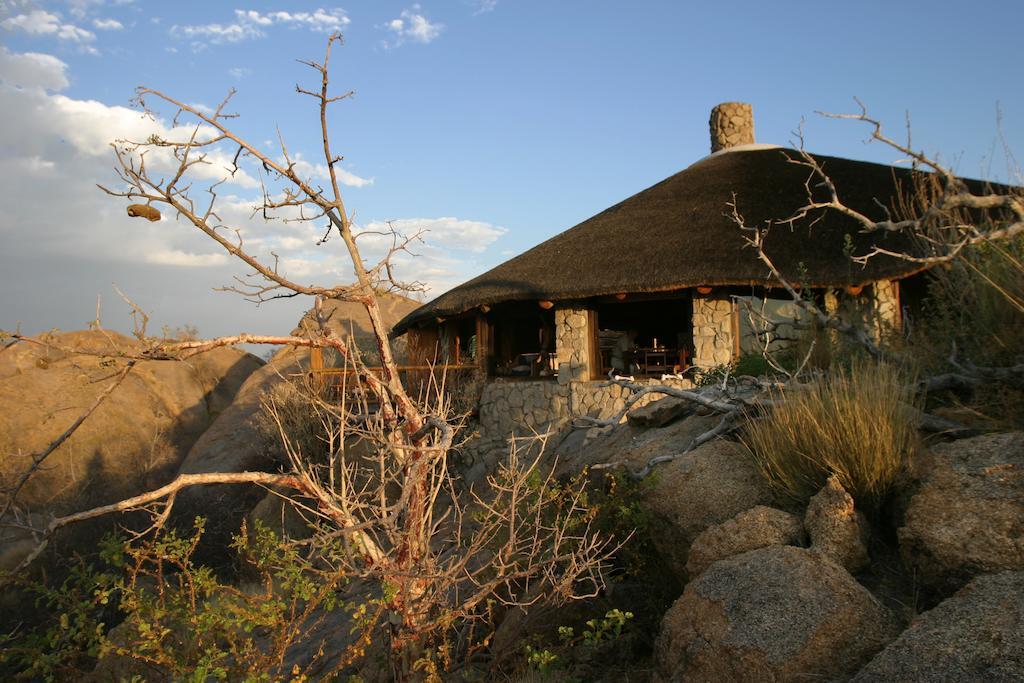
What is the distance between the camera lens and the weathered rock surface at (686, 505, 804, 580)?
3.88m

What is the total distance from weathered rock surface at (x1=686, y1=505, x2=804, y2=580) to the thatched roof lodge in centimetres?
609

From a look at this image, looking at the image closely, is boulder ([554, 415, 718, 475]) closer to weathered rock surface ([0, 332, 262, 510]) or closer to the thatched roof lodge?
the thatched roof lodge

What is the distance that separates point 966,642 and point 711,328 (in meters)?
9.44

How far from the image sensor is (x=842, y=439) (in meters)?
4.34

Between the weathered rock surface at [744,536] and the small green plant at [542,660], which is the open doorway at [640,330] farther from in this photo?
the weathered rock surface at [744,536]

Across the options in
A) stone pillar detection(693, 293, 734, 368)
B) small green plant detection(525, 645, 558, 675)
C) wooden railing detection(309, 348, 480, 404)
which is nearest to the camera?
small green plant detection(525, 645, 558, 675)

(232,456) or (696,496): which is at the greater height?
(696,496)

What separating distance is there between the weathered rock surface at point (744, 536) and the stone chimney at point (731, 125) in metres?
14.6

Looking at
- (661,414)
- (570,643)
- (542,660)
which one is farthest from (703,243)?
(542,660)

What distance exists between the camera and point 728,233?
1230cm

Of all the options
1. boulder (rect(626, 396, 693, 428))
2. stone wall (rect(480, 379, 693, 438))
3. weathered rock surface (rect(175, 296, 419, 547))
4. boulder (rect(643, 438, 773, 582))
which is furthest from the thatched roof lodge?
boulder (rect(643, 438, 773, 582))

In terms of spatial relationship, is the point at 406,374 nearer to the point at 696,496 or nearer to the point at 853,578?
the point at 696,496

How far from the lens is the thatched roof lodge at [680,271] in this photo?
11.1m

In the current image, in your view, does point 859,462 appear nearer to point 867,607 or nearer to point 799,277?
point 867,607
